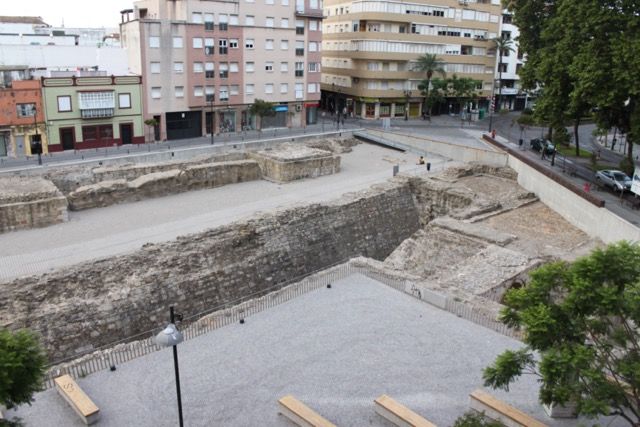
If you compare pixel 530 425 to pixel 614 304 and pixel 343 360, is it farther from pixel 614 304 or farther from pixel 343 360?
pixel 343 360

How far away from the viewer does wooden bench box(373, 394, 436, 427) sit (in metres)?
11.3

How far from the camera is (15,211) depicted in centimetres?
2545

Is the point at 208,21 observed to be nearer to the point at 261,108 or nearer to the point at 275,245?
the point at 261,108

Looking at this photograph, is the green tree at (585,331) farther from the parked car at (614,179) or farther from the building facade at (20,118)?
the building facade at (20,118)

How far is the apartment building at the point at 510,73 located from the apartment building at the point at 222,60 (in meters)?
25.0

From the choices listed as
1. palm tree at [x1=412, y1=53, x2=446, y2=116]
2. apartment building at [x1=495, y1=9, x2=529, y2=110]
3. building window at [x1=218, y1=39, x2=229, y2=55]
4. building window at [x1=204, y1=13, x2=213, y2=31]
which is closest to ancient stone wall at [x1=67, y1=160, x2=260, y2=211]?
building window at [x1=218, y1=39, x2=229, y2=55]

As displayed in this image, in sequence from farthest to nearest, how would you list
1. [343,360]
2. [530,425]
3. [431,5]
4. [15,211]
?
1. [431,5]
2. [15,211]
3. [343,360]
4. [530,425]

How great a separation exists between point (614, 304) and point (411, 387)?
5.30m

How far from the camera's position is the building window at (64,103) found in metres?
39.1

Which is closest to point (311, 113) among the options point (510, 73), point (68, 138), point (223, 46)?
point (223, 46)

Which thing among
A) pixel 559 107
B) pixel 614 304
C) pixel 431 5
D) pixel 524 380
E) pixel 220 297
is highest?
pixel 431 5

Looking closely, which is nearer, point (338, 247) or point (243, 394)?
point (243, 394)

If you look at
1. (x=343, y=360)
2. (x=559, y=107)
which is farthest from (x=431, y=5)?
(x=343, y=360)

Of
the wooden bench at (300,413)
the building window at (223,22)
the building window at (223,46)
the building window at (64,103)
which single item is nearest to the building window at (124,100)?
the building window at (64,103)
